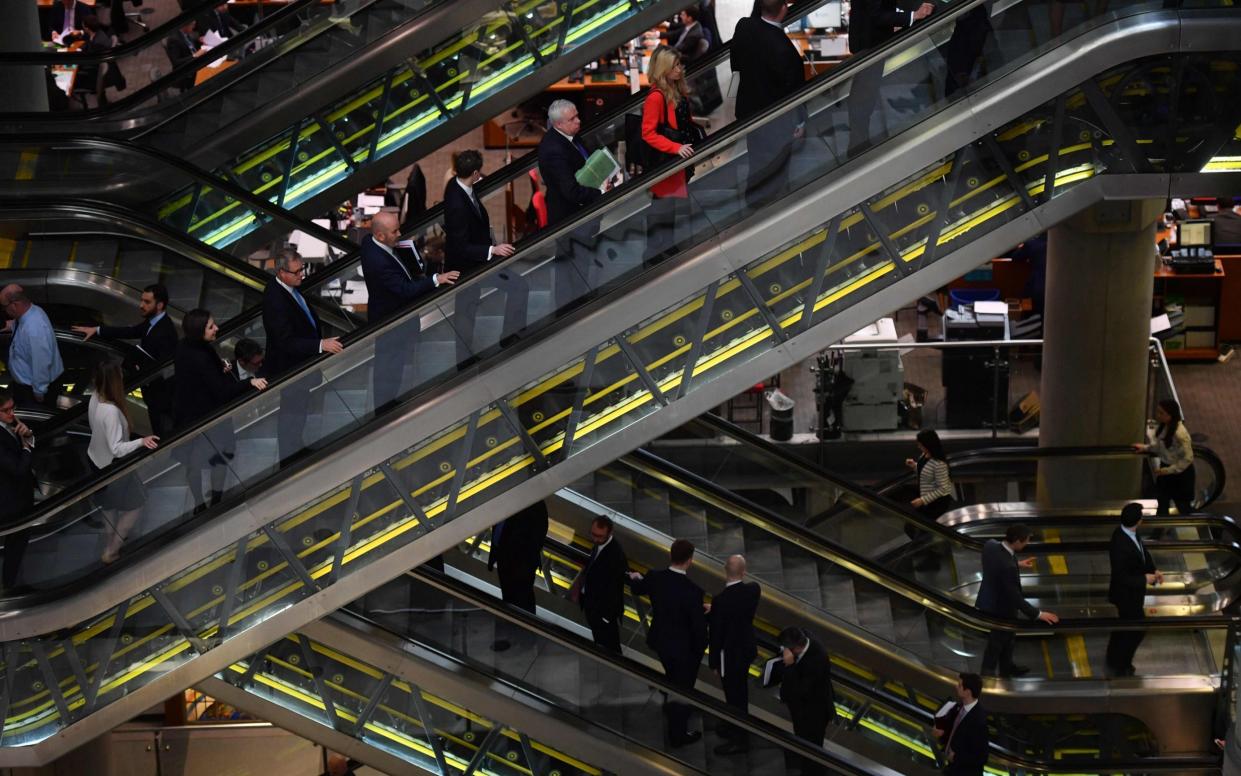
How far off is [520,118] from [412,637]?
11.8 meters

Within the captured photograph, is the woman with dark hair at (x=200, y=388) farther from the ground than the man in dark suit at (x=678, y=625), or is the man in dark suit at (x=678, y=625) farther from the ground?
the woman with dark hair at (x=200, y=388)

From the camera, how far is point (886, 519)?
48.2 ft

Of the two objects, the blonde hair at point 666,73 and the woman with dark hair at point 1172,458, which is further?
the woman with dark hair at point 1172,458

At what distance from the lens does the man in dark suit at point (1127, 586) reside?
45.9 feet

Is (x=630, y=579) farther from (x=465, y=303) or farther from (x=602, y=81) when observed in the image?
(x=602, y=81)

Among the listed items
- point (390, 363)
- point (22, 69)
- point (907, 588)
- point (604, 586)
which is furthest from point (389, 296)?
point (22, 69)

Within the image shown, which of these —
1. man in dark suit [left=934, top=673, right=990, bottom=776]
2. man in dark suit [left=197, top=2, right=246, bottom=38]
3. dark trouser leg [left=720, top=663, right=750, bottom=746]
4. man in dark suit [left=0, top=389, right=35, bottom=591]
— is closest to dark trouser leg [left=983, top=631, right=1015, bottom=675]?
man in dark suit [left=934, top=673, right=990, bottom=776]

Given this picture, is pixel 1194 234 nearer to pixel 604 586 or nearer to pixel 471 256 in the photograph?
pixel 604 586

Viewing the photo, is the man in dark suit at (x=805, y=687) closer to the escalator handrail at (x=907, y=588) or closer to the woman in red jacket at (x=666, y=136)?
the escalator handrail at (x=907, y=588)

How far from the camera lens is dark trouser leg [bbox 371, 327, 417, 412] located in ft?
36.3

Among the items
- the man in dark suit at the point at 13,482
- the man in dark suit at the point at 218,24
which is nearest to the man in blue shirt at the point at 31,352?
the man in dark suit at the point at 13,482

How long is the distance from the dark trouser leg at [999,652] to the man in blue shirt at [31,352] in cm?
653

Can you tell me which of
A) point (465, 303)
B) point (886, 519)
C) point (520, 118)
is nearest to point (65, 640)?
point (465, 303)

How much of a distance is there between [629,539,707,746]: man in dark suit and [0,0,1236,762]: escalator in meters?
1.28
